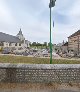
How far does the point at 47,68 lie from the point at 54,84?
83 cm

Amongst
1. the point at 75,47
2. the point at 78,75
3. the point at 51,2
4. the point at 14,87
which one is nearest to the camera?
the point at 14,87

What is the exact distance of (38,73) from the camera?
27.9 feet

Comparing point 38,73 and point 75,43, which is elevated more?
point 75,43

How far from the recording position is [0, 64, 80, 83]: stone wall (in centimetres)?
843

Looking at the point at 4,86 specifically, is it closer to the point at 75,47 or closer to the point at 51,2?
the point at 51,2

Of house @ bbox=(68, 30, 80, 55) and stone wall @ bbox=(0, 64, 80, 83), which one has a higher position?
house @ bbox=(68, 30, 80, 55)

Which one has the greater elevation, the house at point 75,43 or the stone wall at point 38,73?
the house at point 75,43

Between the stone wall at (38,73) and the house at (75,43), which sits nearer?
the stone wall at (38,73)

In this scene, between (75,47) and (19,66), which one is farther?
(75,47)

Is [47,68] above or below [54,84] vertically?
above

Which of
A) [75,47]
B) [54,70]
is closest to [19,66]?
[54,70]

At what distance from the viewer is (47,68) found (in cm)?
843

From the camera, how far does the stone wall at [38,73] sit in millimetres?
8430

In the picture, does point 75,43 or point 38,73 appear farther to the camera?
point 75,43
